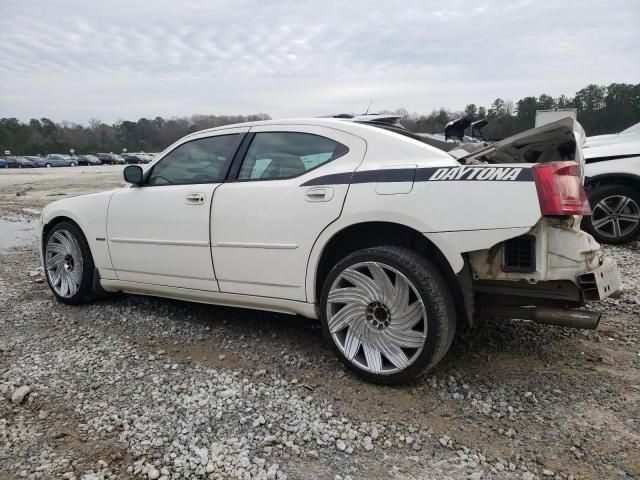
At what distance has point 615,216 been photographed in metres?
6.09

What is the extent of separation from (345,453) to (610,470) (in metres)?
1.15

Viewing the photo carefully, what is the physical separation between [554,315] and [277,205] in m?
1.75

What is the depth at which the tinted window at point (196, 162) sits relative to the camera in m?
3.58

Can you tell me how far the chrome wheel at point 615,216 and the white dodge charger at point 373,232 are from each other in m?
3.47

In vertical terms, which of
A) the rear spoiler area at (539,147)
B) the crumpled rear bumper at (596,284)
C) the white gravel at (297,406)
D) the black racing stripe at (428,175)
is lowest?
the white gravel at (297,406)

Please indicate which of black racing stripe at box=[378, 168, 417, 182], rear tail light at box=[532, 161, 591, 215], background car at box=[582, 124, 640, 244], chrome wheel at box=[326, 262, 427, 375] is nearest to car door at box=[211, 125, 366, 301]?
black racing stripe at box=[378, 168, 417, 182]

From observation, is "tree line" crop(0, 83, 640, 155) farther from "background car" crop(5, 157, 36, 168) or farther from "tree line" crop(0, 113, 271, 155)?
"background car" crop(5, 157, 36, 168)

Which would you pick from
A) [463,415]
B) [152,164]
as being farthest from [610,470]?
[152,164]

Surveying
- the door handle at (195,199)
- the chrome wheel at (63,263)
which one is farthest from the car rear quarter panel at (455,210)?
the chrome wheel at (63,263)

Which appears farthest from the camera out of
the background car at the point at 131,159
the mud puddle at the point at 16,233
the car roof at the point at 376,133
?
the background car at the point at 131,159

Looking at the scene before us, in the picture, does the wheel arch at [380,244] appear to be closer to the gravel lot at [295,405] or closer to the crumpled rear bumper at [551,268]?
the crumpled rear bumper at [551,268]

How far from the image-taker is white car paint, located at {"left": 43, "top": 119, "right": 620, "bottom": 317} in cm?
254

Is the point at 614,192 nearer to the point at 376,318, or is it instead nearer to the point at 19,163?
the point at 376,318

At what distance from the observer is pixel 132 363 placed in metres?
3.27
